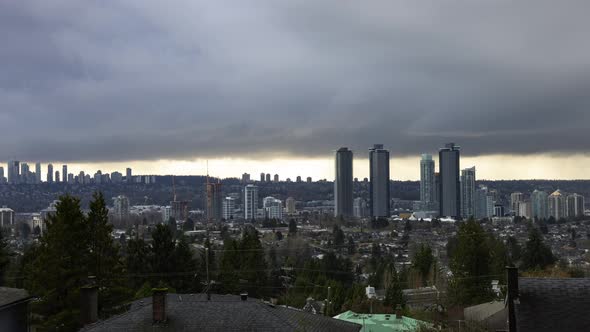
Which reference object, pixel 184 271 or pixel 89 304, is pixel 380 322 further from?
pixel 184 271

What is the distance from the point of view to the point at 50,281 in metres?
26.5

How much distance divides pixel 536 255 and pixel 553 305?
4255 centimetres

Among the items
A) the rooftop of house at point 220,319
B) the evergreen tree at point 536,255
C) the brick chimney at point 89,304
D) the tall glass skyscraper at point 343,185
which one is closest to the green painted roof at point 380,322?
the rooftop of house at point 220,319

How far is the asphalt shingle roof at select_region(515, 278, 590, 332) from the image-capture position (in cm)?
1603

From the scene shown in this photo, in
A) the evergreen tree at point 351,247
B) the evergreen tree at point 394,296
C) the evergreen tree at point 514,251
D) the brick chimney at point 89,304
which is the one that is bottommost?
the evergreen tree at point 351,247

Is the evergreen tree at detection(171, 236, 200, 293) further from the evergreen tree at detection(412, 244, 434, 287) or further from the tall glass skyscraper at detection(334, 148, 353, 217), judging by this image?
the tall glass skyscraper at detection(334, 148, 353, 217)

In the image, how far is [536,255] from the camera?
56125mm

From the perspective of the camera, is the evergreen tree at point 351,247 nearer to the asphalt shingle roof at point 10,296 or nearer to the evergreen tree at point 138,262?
the evergreen tree at point 138,262

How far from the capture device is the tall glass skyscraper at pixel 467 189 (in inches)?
7544

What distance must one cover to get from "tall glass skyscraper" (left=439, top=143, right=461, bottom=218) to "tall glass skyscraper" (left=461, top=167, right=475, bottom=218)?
4.63 metres

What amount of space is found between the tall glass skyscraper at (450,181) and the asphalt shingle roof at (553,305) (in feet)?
562

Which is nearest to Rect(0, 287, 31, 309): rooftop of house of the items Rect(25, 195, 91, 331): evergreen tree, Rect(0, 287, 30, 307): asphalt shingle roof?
Rect(0, 287, 30, 307): asphalt shingle roof

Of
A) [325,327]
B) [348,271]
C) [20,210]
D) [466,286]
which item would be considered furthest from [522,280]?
[20,210]

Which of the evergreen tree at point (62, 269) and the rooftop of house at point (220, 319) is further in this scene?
the evergreen tree at point (62, 269)
